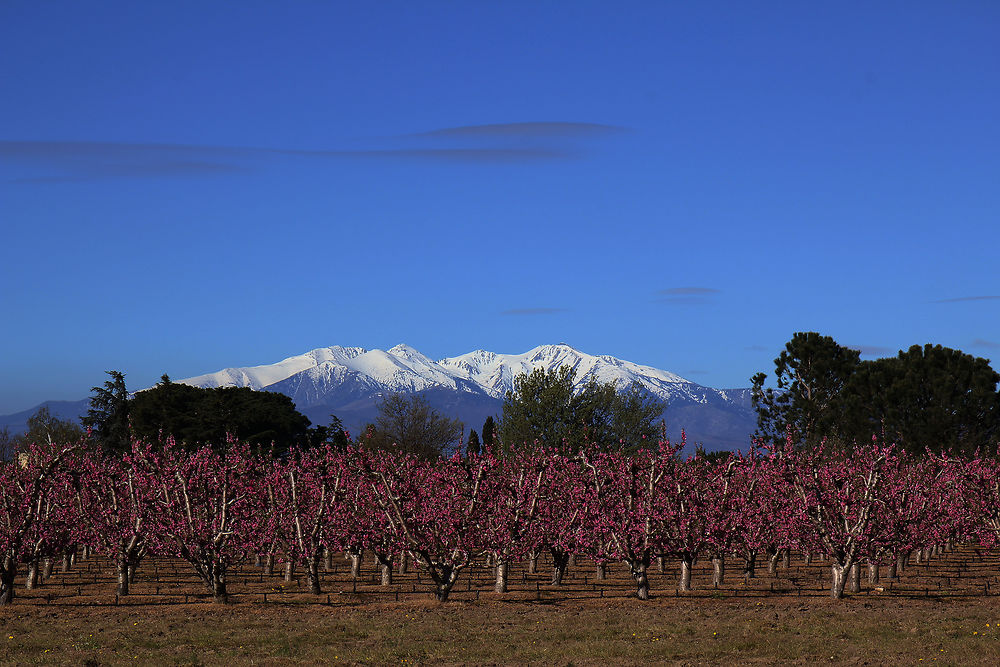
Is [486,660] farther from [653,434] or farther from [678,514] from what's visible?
[653,434]

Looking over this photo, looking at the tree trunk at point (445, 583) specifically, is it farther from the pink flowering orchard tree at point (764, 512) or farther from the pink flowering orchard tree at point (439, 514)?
the pink flowering orchard tree at point (764, 512)

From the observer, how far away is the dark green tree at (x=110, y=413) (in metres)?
97.1

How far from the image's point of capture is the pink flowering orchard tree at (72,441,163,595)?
1415 inches

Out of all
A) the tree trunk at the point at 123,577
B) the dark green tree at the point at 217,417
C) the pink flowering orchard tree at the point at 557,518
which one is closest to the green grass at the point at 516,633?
the pink flowering orchard tree at the point at 557,518

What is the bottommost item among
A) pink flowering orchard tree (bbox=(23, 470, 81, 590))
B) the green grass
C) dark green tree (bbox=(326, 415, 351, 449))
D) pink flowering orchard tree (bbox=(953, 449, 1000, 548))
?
the green grass

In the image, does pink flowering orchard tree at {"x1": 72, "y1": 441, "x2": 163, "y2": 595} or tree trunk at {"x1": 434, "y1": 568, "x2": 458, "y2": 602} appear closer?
tree trunk at {"x1": 434, "y1": 568, "x2": 458, "y2": 602}

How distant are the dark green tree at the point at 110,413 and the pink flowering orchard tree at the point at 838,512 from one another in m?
73.1

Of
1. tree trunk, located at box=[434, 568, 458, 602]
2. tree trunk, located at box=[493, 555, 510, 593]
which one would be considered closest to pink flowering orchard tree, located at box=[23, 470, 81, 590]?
tree trunk, located at box=[434, 568, 458, 602]

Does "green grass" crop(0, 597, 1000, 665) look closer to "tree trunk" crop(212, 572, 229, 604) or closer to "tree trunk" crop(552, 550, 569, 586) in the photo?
"tree trunk" crop(212, 572, 229, 604)

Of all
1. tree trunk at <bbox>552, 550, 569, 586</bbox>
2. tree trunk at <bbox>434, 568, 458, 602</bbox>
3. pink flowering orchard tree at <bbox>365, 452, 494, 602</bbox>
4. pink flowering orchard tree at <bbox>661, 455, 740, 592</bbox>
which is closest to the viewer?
tree trunk at <bbox>434, 568, 458, 602</bbox>

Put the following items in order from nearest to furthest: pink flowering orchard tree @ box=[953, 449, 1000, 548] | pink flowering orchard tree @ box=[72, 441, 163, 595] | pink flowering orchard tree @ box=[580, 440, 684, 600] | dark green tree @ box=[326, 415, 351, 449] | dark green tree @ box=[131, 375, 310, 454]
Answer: pink flowering orchard tree @ box=[580, 440, 684, 600]
pink flowering orchard tree @ box=[72, 441, 163, 595]
pink flowering orchard tree @ box=[953, 449, 1000, 548]
dark green tree @ box=[326, 415, 351, 449]
dark green tree @ box=[131, 375, 310, 454]

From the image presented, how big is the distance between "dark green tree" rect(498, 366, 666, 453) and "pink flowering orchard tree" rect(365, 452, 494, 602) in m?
47.0

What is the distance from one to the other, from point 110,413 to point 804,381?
60.1 meters

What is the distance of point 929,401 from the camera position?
72.4m
